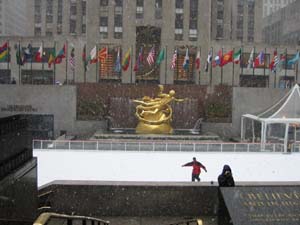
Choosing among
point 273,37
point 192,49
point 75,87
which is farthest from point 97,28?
point 273,37

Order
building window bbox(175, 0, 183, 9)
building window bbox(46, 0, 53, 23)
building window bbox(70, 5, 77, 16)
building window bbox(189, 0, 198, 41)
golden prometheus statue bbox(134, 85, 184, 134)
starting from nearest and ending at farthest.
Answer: golden prometheus statue bbox(134, 85, 184, 134) → building window bbox(189, 0, 198, 41) → building window bbox(175, 0, 183, 9) → building window bbox(70, 5, 77, 16) → building window bbox(46, 0, 53, 23)

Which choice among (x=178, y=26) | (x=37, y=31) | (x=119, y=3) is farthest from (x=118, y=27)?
(x=37, y=31)

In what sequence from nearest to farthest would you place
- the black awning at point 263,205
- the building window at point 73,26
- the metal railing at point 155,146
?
the black awning at point 263,205 < the metal railing at point 155,146 < the building window at point 73,26

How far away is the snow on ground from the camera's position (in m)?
15.4

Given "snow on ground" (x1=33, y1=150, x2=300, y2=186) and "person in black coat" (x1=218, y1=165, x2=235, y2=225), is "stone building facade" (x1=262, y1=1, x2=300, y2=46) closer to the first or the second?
"snow on ground" (x1=33, y1=150, x2=300, y2=186)

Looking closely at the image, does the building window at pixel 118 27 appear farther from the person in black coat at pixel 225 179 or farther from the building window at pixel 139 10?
the person in black coat at pixel 225 179

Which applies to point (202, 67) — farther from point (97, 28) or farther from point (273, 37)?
point (273, 37)

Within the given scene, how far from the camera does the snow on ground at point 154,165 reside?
50.6 ft

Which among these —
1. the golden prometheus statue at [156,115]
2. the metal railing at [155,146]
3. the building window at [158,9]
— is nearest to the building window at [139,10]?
the building window at [158,9]

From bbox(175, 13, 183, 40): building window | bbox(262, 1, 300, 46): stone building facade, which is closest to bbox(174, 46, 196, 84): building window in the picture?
bbox(175, 13, 183, 40): building window

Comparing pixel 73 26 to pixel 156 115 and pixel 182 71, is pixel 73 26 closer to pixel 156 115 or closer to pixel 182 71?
pixel 182 71

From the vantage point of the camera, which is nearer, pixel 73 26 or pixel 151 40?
pixel 151 40

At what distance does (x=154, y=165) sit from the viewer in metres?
17.3

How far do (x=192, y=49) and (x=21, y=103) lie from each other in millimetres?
16953
